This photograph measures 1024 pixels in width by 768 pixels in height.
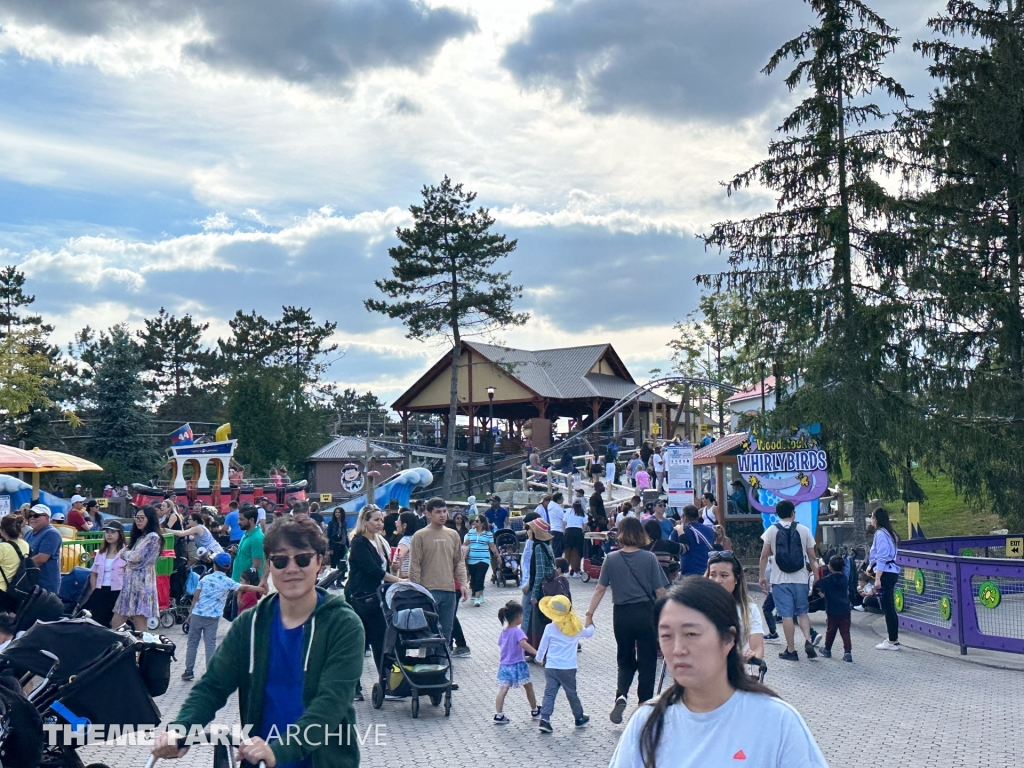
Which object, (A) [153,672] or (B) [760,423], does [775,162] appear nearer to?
(B) [760,423]

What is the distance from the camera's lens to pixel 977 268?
22.2 meters

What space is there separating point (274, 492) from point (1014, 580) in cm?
2713

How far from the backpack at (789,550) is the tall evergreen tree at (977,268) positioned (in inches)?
438

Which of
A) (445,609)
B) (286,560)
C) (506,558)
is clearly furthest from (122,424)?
(286,560)

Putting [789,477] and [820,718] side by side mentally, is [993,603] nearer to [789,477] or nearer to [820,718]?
[820,718]

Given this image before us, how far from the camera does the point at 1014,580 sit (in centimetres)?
1210

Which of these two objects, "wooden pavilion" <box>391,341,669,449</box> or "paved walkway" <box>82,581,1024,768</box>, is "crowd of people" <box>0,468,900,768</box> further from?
"wooden pavilion" <box>391,341,669,449</box>

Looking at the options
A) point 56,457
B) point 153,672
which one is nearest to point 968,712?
point 153,672

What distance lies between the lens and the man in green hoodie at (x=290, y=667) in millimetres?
3443

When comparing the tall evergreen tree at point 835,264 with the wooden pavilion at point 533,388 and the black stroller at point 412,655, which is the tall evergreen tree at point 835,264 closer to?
the black stroller at point 412,655

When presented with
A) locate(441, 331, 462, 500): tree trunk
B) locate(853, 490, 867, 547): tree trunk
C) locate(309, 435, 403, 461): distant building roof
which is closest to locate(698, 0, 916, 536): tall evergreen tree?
locate(853, 490, 867, 547): tree trunk

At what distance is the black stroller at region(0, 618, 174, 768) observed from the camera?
5.59m

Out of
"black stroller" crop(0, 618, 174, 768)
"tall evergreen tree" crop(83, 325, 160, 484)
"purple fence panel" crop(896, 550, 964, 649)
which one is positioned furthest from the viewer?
"tall evergreen tree" crop(83, 325, 160, 484)

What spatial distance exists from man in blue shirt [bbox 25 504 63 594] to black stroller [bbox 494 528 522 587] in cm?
1116
